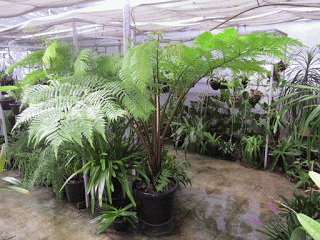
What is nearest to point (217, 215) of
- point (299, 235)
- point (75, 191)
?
point (299, 235)

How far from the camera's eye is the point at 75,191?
2.37 metres

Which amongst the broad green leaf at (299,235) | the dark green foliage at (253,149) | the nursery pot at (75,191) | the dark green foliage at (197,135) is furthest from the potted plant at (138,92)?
the dark green foliage at (253,149)

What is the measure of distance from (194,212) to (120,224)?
73 centimetres

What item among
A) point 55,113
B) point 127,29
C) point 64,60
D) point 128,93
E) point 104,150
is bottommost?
point 104,150

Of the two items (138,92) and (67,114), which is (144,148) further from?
(67,114)

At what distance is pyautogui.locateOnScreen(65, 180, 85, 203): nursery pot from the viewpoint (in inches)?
92.3

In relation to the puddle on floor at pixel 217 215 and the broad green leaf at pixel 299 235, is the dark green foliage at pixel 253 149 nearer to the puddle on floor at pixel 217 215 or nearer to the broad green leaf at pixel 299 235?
the puddle on floor at pixel 217 215

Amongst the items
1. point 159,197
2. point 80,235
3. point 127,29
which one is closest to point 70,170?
point 80,235

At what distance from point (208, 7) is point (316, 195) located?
235 centimetres

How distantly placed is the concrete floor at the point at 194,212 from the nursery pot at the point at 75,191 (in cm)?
9

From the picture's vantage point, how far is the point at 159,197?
1955mm

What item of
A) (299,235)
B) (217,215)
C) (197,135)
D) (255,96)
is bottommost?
(217,215)

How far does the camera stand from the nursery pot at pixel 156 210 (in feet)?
6.47

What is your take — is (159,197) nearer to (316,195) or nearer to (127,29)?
(316,195)
